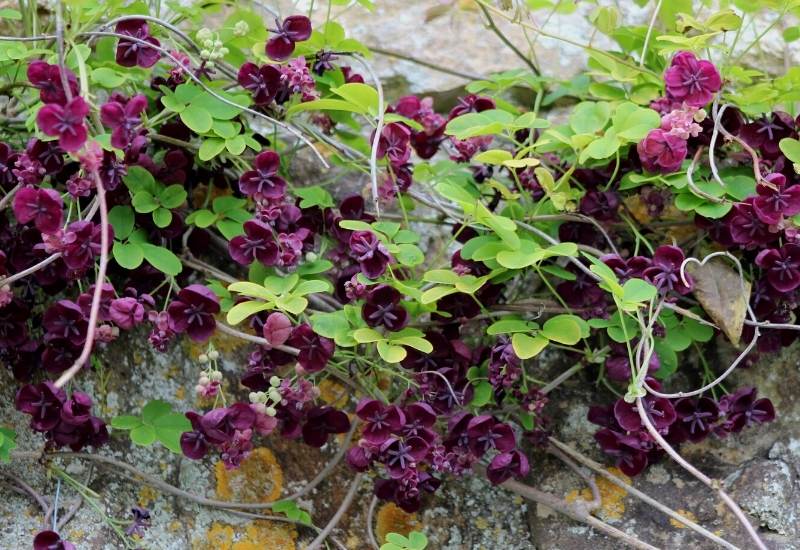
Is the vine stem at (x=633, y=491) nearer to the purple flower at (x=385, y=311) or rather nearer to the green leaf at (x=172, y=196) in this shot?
the purple flower at (x=385, y=311)

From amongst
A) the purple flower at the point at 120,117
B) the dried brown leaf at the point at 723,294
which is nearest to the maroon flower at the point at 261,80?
the purple flower at the point at 120,117

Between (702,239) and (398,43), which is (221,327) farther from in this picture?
(398,43)

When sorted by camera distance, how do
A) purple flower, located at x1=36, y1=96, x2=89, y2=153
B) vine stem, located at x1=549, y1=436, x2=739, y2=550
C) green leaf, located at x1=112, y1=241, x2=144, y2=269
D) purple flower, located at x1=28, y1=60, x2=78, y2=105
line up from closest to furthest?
purple flower, located at x1=36, y1=96, x2=89, y2=153 < purple flower, located at x1=28, y1=60, x2=78, y2=105 < vine stem, located at x1=549, y1=436, x2=739, y2=550 < green leaf, located at x1=112, y1=241, x2=144, y2=269

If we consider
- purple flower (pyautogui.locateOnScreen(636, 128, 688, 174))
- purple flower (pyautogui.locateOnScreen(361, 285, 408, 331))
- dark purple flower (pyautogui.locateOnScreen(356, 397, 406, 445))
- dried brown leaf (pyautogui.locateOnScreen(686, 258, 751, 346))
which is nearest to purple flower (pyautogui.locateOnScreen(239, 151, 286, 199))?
purple flower (pyautogui.locateOnScreen(361, 285, 408, 331))

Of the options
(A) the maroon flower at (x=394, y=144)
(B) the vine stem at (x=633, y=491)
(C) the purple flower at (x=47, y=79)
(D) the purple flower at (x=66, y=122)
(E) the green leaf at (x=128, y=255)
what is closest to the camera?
(D) the purple flower at (x=66, y=122)

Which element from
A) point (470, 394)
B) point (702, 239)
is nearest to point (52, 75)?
point (470, 394)

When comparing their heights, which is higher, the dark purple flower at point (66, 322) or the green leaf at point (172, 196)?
the green leaf at point (172, 196)

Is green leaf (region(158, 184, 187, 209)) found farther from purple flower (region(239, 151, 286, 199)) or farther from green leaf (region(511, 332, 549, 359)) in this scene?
green leaf (region(511, 332, 549, 359))
